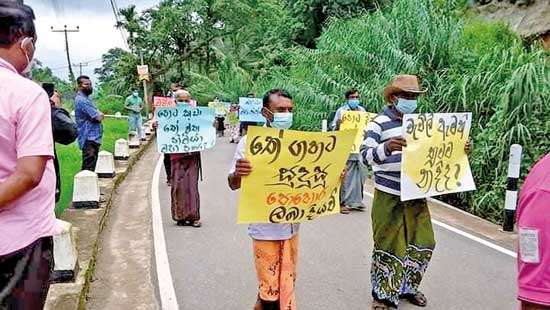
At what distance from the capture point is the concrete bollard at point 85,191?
761 centimetres

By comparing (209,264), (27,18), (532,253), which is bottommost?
(209,264)

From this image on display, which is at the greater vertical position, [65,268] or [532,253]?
[532,253]

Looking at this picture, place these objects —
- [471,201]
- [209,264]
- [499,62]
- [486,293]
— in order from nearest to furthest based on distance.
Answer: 1. [486,293]
2. [209,264]
3. [471,201]
4. [499,62]

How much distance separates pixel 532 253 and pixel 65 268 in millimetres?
4011

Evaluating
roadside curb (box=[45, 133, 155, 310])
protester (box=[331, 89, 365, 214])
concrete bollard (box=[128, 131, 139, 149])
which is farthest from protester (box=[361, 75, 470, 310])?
concrete bollard (box=[128, 131, 139, 149])

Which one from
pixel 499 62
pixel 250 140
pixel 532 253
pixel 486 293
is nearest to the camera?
pixel 532 253

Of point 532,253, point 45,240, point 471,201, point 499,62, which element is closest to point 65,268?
point 45,240

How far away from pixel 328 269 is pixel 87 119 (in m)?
4.58

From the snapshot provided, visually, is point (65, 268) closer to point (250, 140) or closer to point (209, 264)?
point (209, 264)

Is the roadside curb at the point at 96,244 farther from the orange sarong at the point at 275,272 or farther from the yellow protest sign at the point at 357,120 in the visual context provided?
the yellow protest sign at the point at 357,120

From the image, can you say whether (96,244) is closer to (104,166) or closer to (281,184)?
(281,184)

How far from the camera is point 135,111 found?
61.1 feet

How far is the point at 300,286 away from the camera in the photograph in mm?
5434

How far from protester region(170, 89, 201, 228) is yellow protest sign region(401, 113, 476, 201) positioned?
12.5 feet
